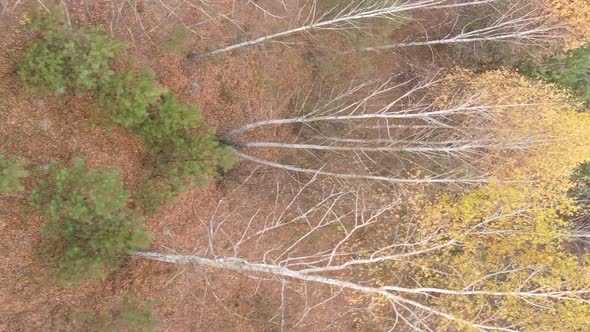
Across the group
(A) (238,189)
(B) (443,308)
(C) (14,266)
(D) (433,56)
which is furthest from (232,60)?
(B) (443,308)

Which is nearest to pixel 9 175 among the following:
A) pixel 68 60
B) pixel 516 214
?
pixel 68 60

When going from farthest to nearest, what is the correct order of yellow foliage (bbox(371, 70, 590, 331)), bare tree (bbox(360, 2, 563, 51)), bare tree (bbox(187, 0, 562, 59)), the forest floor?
1. bare tree (bbox(360, 2, 563, 51))
2. bare tree (bbox(187, 0, 562, 59))
3. the forest floor
4. yellow foliage (bbox(371, 70, 590, 331))

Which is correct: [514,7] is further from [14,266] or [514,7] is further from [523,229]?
[14,266]

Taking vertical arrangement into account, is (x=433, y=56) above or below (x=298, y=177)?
above

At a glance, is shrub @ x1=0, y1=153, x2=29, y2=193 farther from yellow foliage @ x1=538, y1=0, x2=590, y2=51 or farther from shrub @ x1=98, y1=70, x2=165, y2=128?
yellow foliage @ x1=538, y1=0, x2=590, y2=51

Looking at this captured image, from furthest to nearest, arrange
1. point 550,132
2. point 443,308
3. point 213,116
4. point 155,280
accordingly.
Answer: point 213,116 → point 155,280 → point 550,132 → point 443,308

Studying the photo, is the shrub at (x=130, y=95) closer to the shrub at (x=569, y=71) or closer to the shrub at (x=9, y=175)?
the shrub at (x=9, y=175)

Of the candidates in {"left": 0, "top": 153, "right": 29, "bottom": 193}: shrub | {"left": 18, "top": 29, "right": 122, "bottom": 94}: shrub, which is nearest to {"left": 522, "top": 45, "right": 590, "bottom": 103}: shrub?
{"left": 18, "top": 29, "right": 122, "bottom": 94}: shrub
